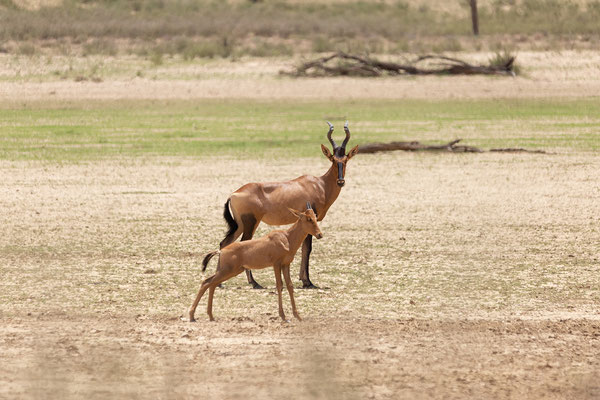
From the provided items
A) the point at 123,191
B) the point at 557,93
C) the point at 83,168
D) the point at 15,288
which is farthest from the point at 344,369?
the point at 557,93

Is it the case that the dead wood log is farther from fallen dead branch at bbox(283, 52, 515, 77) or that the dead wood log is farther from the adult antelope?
fallen dead branch at bbox(283, 52, 515, 77)

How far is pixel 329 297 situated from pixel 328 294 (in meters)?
0.13

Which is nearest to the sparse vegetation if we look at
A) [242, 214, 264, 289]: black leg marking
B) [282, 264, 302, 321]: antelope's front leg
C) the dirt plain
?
the dirt plain

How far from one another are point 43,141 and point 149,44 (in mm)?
20781

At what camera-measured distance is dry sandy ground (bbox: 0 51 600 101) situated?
1332 inches

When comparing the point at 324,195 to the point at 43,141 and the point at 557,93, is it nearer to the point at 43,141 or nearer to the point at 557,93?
the point at 43,141

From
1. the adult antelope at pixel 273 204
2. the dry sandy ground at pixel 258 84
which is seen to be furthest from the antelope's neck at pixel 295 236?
the dry sandy ground at pixel 258 84

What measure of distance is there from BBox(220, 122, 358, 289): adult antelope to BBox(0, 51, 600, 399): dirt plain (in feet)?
1.55

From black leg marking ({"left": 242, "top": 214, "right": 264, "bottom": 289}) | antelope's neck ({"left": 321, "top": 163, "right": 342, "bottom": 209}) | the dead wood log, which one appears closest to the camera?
black leg marking ({"left": 242, "top": 214, "right": 264, "bottom": 289})

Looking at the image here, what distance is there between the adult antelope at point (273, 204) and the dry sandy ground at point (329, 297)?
18.6 inches

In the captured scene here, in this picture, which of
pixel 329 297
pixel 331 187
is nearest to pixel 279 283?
pixel 329 297

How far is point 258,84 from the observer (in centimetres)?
3553

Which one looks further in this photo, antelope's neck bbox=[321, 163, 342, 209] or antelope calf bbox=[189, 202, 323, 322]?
antelope's neck bbox=[321, 163, 342, 209]

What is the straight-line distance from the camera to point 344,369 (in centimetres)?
783
